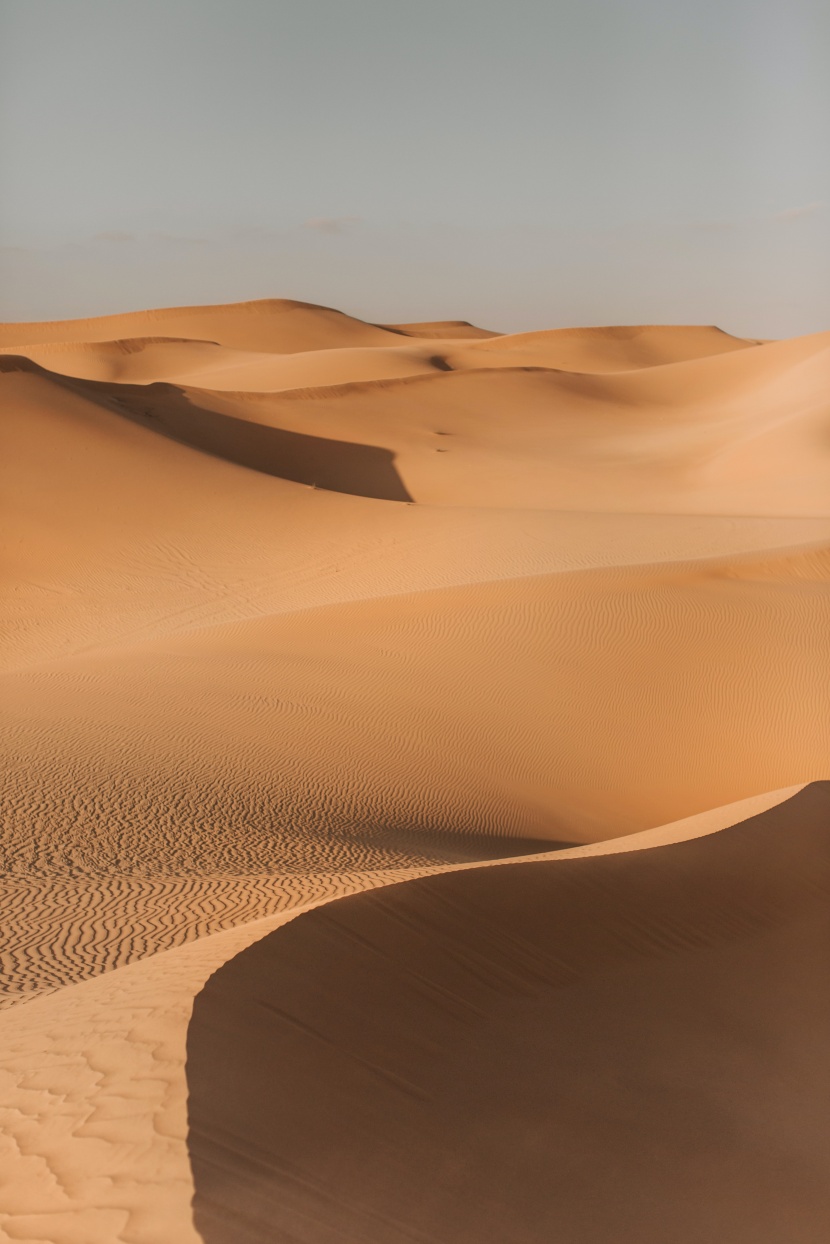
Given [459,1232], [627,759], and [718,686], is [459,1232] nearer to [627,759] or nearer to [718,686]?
[627,759]

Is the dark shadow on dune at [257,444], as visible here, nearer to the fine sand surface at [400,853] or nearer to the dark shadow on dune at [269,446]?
the dark shadow on dune at [269,446]

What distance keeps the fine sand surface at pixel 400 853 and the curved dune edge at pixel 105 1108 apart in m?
0.01

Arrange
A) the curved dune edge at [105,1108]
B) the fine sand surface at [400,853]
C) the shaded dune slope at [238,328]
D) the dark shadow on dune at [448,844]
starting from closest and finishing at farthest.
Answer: the curved dune edge at [105,1108] → the fine sand surface at [400,853] → the dark shadow on dune at [448,844] → the shaded dune slope at [238,328]

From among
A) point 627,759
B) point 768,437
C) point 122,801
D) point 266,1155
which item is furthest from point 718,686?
point 768,437

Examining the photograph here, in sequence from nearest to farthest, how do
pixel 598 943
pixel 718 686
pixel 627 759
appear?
pixel 598 943, pixel 627 759, pixel 718 686

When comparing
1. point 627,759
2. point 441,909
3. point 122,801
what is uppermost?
point 441,909

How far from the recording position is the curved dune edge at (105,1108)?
2957mm

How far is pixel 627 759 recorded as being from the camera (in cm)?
1076

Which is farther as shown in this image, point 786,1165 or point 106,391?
point 106,391

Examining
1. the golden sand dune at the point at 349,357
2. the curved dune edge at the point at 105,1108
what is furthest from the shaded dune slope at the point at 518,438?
the curved dune edge at the point at 105,1108

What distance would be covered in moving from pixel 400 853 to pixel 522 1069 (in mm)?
3503

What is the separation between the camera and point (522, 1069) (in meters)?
4.45

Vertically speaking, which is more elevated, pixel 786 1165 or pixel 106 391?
pixel 106 391

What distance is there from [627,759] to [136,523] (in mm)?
10512
